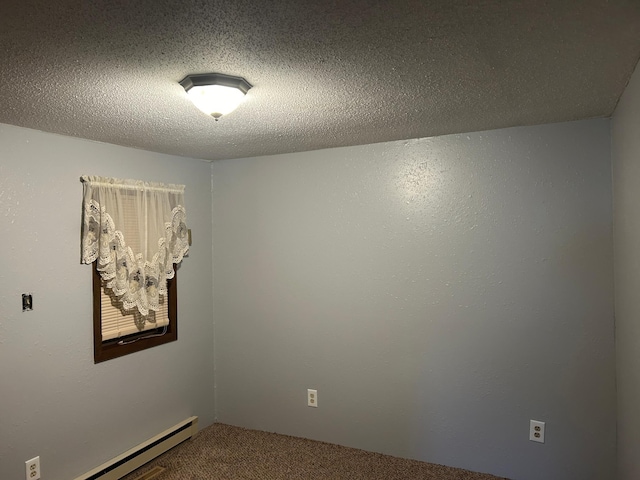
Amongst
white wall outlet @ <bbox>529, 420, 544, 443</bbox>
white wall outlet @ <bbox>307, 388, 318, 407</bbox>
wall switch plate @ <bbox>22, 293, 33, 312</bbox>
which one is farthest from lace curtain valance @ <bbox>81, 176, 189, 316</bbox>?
white wall outlet @ <bbox>529, 420, 544, 443</bbox>

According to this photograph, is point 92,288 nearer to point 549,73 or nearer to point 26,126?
point 26,126

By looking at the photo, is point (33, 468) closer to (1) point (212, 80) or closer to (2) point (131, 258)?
(2) point (131, 258)

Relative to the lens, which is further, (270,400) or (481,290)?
(270,400)

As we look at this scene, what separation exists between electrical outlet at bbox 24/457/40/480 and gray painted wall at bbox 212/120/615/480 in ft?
5.03

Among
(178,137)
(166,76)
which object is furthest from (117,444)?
(166,76)

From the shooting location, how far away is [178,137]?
302cm

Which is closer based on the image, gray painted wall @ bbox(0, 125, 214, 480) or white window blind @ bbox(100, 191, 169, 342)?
gray painted wall @ bbox(0, 125, 214, 480)

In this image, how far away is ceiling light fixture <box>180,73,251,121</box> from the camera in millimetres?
1880

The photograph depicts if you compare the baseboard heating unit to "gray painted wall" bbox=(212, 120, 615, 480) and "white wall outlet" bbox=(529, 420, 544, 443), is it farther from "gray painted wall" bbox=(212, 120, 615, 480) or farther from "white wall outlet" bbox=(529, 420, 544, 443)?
"white wall outlet" bbox=(529, 420, 544, 443)

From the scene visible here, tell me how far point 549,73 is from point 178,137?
2.16m

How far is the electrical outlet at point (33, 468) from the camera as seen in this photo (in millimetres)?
2627

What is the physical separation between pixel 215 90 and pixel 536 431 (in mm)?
2729

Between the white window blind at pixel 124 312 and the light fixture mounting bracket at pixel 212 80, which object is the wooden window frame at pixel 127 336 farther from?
the light fixture mounting bracket at pixel 212 80

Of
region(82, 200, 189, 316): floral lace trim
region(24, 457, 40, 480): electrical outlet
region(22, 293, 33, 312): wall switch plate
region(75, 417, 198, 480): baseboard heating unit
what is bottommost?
region(75, 417, 198, 480): baseboard heating unit
